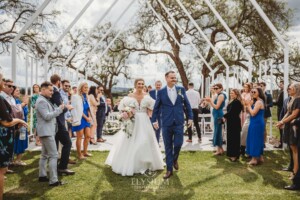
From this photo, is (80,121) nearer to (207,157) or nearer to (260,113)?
(207,157)

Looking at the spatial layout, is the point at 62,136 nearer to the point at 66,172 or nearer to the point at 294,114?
the point at 66,172

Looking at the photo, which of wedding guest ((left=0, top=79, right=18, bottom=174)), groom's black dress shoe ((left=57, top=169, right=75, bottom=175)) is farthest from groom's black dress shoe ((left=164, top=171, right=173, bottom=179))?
wedding guest ((left=0, top=79, right=18, bottom=174))

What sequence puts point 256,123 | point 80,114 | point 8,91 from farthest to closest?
point 80,114
point 256,123
point 8,91

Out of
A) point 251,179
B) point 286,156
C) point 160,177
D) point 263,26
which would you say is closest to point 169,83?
point 160,177

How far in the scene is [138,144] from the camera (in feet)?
19.9

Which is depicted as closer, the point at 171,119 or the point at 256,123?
the point at 171,119

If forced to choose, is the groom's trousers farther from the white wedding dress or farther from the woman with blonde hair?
the woman with blonde hair

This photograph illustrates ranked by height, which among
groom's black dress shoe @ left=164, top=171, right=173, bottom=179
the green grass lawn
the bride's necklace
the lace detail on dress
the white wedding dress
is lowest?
the green grass lawn

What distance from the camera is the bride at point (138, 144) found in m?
6.02

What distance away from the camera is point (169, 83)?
5.75 m

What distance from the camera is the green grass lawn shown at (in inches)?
188

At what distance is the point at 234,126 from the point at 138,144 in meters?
2.40

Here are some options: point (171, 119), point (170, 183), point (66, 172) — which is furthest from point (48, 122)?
point (170, 183)

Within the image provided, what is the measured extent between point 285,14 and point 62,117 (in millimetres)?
15079
